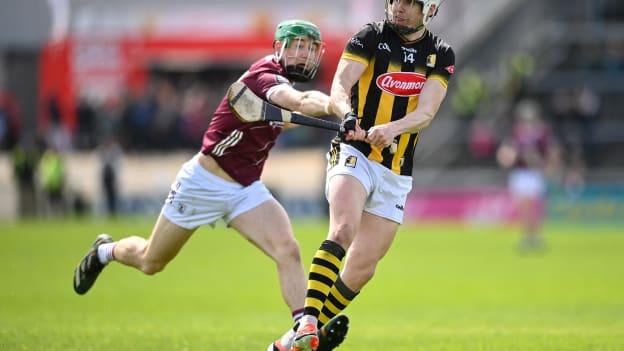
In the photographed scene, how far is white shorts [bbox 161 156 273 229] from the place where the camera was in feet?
33.4

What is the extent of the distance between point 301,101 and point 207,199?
1.38 m

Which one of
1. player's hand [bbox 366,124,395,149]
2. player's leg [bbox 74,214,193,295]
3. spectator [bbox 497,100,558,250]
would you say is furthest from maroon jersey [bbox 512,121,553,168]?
player's hand [bbox 366,124,395,149]

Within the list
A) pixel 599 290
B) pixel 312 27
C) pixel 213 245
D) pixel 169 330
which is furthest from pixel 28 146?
pixel 312 27

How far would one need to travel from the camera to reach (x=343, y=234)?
9.09m

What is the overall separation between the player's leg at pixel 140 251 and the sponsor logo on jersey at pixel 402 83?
227cm

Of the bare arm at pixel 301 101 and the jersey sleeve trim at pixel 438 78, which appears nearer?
the bare arm at pixel 301 101

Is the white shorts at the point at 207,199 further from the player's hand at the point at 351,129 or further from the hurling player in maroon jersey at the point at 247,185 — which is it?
the player's hand at the point at 351,129

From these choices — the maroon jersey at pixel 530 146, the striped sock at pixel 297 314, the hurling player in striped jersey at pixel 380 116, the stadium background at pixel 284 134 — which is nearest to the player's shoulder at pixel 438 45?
the hurling player in striped jersey at pixel 380 116

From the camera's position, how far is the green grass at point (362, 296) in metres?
11.2

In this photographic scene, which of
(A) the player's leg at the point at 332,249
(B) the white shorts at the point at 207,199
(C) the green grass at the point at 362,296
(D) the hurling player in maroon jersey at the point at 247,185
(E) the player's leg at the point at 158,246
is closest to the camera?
(A) the player's leg at the point at 332,249

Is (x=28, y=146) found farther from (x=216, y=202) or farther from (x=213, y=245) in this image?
(x=216, y=202)

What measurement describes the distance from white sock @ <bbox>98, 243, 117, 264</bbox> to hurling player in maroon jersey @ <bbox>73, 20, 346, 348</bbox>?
0.65 meters

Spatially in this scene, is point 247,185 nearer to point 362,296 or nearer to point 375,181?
point 375,181

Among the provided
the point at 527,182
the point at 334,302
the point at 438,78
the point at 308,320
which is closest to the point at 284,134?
the point at 527,182
